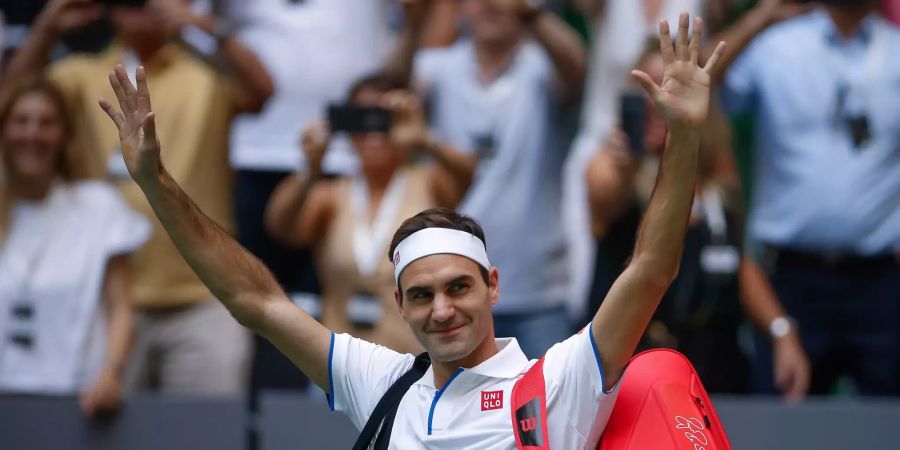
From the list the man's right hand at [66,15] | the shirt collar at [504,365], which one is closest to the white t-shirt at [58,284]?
the man's right hand at [66,15]

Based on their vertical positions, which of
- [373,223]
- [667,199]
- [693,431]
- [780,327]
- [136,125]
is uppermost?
[136,125]

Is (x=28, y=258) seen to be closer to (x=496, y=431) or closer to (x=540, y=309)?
(x=540, y=309)

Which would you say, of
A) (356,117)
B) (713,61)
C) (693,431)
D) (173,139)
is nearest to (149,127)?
(713,61)

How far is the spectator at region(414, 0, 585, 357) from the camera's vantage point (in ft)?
22.2

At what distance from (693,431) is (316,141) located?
9.54ft

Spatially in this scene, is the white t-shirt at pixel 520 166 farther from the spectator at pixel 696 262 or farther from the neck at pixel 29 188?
the neck at pixel 29 188

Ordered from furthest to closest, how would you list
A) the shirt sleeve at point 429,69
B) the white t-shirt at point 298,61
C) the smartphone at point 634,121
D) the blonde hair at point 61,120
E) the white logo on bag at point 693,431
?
the white t-shirt at point 298,61 → the shirt sleeve at point 429,69 → the blonde hair at point 61,120 → the smartphone at point 634,121 → the white logo on bag at point 693,431

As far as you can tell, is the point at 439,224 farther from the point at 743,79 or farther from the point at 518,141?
the point at 743,79

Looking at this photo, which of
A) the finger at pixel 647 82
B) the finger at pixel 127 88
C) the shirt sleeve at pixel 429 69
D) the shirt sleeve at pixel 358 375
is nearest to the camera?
the finger at pixel 647 82

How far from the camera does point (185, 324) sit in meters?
6.80

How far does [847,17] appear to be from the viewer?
6848 mm

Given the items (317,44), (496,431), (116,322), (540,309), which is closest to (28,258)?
→ (116,322)

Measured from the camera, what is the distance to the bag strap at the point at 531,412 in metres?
3.87

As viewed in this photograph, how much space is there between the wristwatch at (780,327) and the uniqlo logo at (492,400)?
281cm
